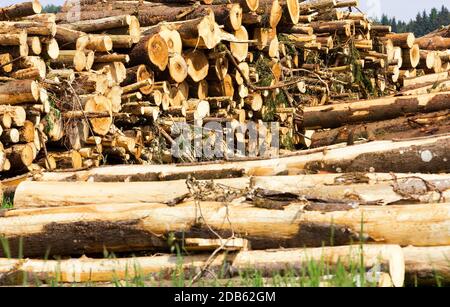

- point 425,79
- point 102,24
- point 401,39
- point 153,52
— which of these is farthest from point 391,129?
point 401,39

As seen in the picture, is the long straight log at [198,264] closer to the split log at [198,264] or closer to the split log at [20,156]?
the split log at [198,264]

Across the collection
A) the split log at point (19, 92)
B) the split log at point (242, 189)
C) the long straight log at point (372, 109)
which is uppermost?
the split log at point (19, 92)

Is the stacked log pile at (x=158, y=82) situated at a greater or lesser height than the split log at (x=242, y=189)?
greater

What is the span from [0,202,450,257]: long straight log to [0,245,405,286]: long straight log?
183 mm

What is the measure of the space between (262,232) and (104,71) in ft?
16.9

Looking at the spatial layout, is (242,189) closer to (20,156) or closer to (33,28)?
(20,156)

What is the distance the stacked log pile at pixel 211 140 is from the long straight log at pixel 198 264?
12 millimetres

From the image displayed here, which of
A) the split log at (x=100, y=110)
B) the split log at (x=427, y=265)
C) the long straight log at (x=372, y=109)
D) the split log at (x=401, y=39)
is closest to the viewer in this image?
the split log at (x=427, y=265)

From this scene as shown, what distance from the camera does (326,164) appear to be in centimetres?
658

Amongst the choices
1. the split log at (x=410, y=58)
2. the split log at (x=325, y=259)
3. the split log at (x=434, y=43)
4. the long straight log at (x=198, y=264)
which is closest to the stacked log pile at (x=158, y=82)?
the split log at (x=410, y=58)

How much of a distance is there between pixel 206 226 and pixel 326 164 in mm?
1837

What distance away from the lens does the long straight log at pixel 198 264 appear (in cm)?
429
